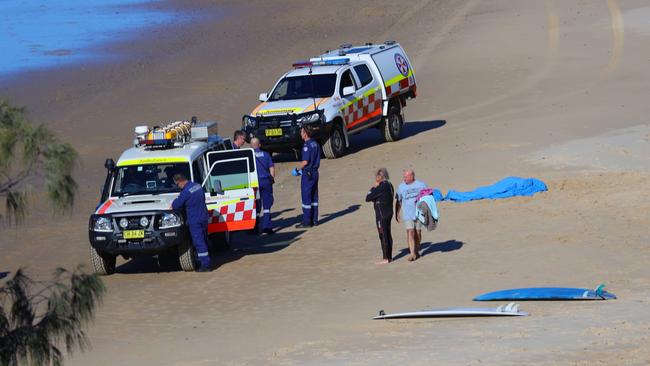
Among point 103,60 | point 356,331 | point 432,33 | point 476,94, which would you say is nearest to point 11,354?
point 356,331

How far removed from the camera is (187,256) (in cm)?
1789

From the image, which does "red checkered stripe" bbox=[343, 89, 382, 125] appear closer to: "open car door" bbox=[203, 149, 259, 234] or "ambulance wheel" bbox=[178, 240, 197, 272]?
"open car door" bbox=[203, 149, 259, 234]

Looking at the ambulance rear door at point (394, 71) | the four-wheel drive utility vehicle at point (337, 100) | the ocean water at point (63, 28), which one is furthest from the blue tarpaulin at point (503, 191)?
the ocean water at point (63, 28)

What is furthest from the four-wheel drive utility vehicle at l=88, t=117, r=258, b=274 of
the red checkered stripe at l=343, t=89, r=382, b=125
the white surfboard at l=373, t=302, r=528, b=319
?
the red checkered stripe at l=343, t=89, r=382, b=125

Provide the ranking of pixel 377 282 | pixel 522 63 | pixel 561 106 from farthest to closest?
pixel 522 63
pixel 561 106
pixel 377 282

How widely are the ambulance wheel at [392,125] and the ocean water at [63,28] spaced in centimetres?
1494

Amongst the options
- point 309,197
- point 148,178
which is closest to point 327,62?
point 309,197

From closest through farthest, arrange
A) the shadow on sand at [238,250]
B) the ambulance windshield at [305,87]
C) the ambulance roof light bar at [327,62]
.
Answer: the shadow on sand at [238,250], the ambulance windshield at [305,87], the ambulance roof light bar at [327,62]

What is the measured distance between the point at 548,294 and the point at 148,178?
643cm

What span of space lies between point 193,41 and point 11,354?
37300 millimetres

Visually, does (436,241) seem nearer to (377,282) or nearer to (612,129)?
(377,282)

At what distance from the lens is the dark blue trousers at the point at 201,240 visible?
57.6ft

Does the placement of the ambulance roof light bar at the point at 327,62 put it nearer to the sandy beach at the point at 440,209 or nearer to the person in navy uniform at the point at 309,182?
the sandy beach at the point at 440,209

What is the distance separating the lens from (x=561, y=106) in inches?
1216
